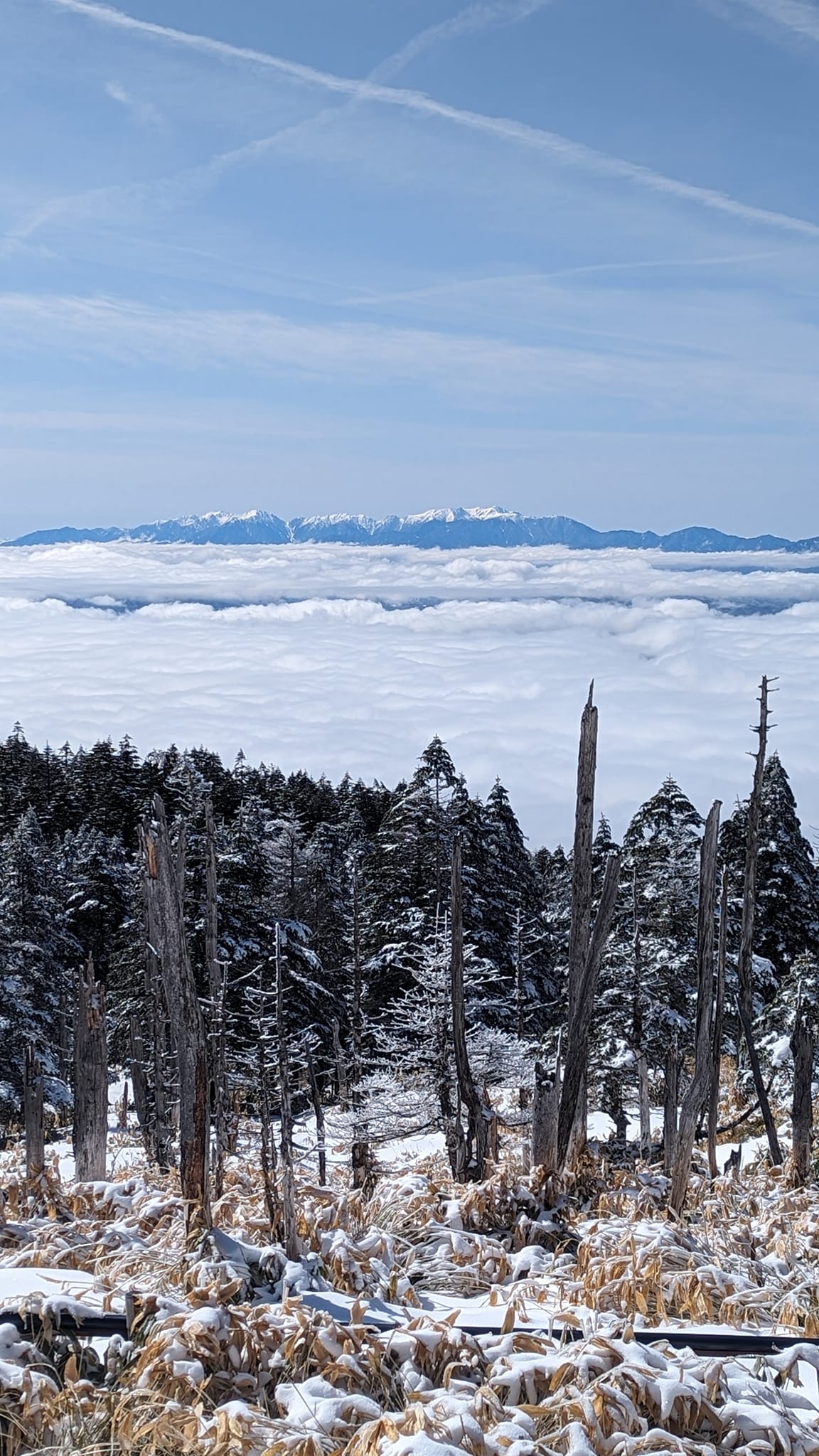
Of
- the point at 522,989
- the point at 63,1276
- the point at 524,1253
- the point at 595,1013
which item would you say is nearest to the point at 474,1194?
the point at 524,1253

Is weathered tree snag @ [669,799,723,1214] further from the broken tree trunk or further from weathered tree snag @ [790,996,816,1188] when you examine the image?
the broken tree trunk

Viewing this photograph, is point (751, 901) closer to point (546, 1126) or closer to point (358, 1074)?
point (546, 1126)

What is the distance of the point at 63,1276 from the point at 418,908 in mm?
21566

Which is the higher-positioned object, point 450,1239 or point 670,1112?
point 450,1239

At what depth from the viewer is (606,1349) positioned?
499 cm

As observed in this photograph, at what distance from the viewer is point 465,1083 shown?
12.5m

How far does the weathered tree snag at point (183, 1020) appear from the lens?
22.6ft

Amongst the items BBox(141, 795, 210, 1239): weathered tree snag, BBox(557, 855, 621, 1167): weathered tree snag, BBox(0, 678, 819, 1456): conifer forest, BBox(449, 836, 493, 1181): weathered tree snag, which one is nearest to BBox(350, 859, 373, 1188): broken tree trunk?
BBox(0, 678, 819, 1456): conifer forest

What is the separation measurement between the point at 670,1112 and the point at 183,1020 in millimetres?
5944

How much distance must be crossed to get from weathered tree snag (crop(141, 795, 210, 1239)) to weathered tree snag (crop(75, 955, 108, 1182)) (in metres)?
4.60

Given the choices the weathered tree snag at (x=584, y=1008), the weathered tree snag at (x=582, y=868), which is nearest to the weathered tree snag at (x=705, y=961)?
the weathered tree snag at (x=584, y=1008)

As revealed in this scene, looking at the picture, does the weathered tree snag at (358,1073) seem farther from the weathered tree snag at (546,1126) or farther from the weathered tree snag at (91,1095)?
the weathered tree snag at (546,1126)

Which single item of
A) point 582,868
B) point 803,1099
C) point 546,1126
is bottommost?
point 803,1099

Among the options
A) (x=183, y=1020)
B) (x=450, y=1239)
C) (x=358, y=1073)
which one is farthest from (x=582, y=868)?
(x=358, y=1073)
